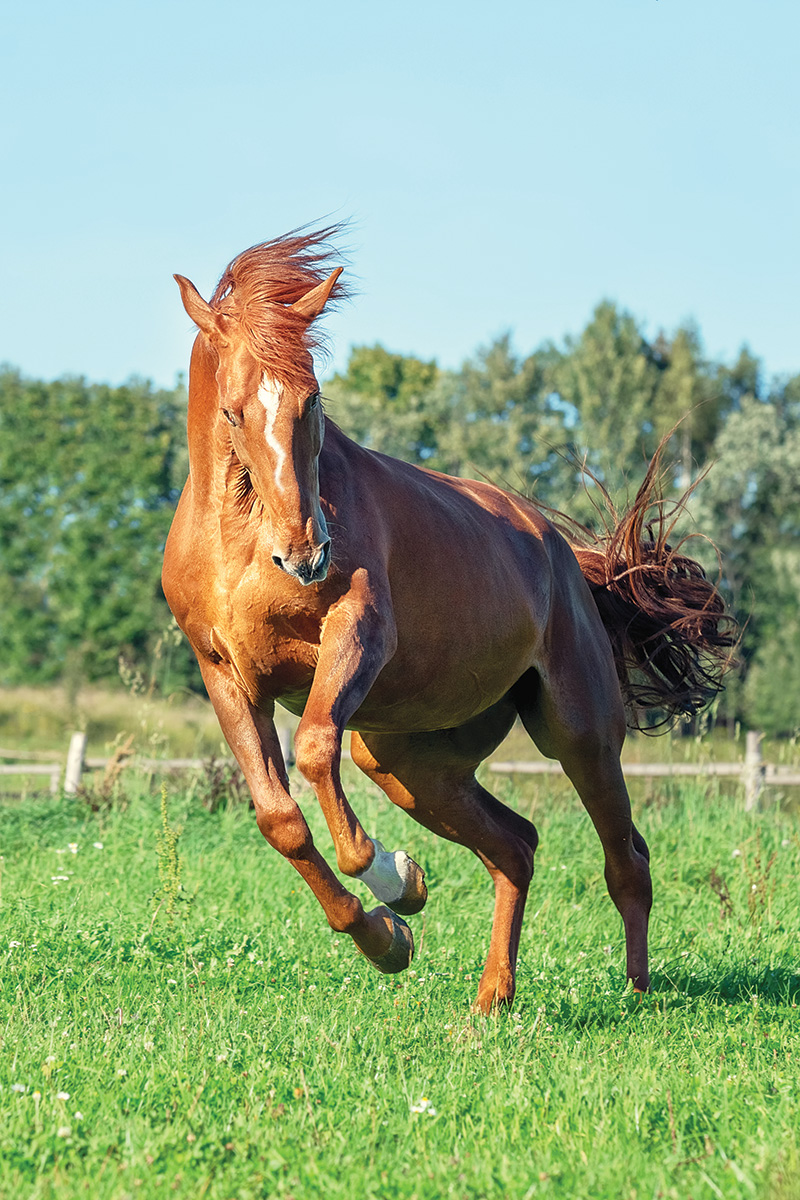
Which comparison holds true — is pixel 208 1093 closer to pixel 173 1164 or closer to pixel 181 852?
pixel 173 1164

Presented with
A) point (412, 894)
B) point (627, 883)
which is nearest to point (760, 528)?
point (627, 883)

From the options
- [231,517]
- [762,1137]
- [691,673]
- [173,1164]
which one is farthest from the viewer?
[691,673]

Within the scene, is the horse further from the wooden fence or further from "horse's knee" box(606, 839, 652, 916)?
the wooden fence

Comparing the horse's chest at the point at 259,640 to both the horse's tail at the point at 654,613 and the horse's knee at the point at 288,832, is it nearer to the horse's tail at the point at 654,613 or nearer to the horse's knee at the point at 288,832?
the horse's knee at the point at 288,832

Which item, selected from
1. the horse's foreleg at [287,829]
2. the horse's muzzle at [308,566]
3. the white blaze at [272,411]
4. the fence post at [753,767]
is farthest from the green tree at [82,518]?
the horse's muzzle at [308,566]

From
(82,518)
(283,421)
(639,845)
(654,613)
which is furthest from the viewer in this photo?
(82,518)

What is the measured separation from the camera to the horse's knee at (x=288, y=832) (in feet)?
12.7

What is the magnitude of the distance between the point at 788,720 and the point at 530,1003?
109ft

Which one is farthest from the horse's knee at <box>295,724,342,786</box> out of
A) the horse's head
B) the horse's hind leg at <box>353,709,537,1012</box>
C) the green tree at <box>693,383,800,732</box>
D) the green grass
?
the green tree at <box>693,383,800,732</box>

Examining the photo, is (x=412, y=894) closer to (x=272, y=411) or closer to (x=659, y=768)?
(x=272, y=411)

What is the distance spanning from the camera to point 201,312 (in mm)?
4082

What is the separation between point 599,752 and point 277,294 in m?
2.85

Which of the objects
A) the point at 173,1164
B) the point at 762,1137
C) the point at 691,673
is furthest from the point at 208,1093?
the point at 691,673

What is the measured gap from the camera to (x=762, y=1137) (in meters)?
3.03
